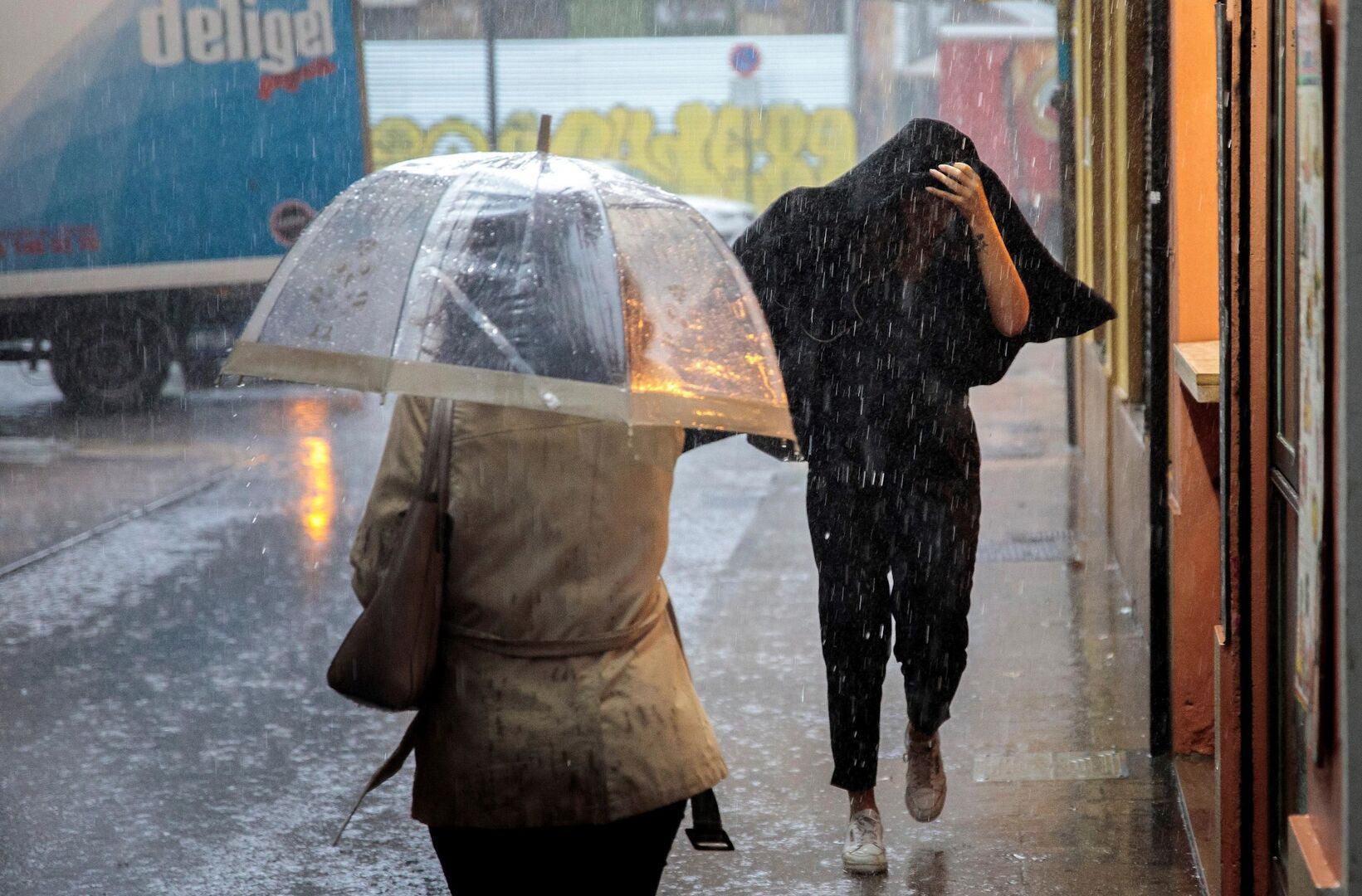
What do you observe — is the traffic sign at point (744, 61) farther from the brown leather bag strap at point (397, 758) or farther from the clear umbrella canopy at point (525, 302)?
the brown leather bag strap at point (397, 758)

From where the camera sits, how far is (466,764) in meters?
2.79

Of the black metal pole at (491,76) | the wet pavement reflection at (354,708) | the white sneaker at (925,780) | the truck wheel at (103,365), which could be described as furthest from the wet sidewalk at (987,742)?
the black metal pole at (491,76)

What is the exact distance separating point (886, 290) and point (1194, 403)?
1.32 m

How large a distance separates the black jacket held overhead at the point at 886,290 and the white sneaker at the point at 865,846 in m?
1.04

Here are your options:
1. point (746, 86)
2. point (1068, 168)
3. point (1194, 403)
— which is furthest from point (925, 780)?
point (746, 86)

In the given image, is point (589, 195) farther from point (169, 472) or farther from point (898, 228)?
point (169, 472)

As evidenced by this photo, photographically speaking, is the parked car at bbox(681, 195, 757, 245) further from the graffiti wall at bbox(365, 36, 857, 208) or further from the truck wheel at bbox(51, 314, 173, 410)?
the truck wheel at bbox(51, 314, 173, 410)

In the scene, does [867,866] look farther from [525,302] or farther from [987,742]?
[525,302]

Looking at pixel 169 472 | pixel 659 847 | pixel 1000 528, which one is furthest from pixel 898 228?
pixel 169 472

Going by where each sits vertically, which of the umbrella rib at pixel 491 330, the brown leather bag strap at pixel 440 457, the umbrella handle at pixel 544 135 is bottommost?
the brown leather bag strap at pixel 440 457

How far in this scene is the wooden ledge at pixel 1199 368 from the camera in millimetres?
4699

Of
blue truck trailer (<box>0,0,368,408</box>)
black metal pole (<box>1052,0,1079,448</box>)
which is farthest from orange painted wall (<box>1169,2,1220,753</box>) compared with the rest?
blue truck trailer (<box>0,0,368,408</box>)

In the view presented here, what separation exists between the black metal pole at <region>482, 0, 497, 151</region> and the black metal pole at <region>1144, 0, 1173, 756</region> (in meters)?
27.6

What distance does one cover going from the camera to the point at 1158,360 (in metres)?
5.29
